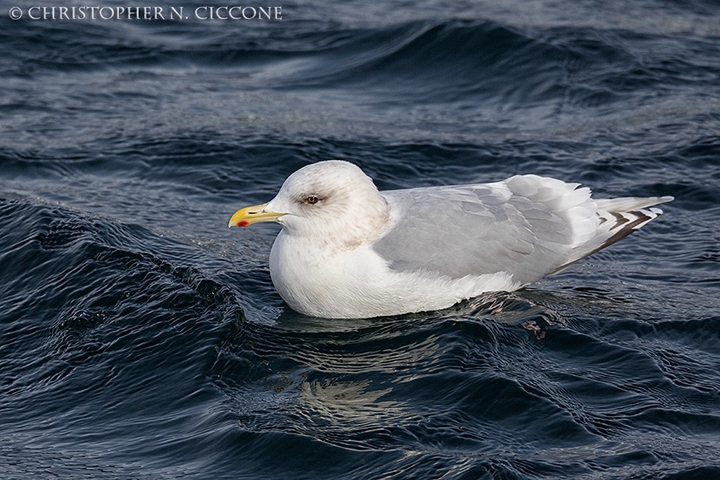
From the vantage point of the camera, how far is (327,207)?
7.26 meters

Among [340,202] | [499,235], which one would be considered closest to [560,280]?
[499,235]

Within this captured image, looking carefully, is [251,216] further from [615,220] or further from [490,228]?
[615,220]

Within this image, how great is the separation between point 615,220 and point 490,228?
3.75 ft

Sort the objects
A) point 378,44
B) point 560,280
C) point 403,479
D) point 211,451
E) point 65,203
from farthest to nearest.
Answer: 1. point 378,44
2. point 65,203
3. point 560,280
4. point 211,451
5. point 403,479

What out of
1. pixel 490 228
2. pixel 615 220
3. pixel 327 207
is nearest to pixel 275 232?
pixel 327 207

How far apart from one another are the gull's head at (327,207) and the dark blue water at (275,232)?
0.61 meters

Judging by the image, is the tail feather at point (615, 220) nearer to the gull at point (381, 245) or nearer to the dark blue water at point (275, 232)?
the dark blue water at point (275, 232)

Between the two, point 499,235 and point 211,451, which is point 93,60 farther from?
point 211,451

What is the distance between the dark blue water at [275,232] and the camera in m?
6.03

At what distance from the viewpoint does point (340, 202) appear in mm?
7277

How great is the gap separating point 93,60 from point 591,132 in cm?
564

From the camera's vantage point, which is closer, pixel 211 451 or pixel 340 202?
pixel 211 451

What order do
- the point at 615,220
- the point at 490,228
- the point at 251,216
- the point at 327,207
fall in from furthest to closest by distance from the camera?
the point at 615,220, the point at 490,228, the point at 327,207, the point at 251,216

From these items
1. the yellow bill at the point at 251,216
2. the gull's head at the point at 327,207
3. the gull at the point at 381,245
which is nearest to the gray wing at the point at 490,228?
the gull at the point at 381,245
